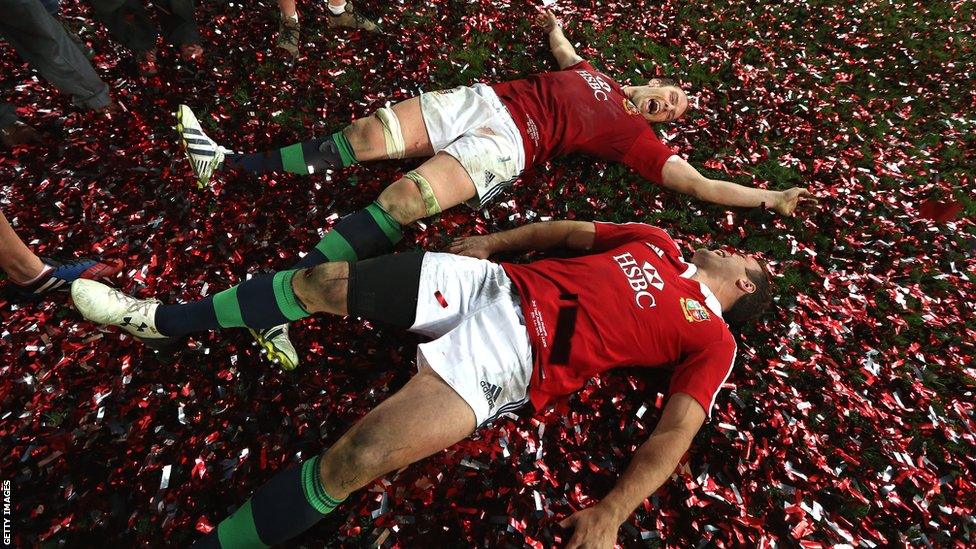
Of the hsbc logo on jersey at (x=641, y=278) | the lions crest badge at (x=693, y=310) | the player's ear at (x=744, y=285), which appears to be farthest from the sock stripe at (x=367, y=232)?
the player's ear at (x=744, y=285)

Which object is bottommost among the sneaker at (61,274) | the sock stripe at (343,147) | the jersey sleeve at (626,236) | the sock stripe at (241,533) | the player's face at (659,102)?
the sock stripe at (241,533)

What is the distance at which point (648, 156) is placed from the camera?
4.29 m

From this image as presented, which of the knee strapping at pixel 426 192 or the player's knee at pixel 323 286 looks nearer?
the player's knee at pixel 323 286

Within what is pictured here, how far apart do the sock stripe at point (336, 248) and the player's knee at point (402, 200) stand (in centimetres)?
42

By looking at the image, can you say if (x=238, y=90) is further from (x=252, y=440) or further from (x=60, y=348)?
(x=252, y=440)

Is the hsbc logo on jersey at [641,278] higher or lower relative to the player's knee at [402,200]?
lower

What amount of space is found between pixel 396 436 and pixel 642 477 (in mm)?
1488

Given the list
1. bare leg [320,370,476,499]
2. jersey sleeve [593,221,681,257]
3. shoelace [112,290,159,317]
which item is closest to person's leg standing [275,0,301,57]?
shoelace [112,290,159,317]

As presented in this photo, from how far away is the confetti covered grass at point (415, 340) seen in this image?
292 cm

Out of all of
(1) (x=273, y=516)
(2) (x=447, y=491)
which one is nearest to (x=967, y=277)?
(2) (x=447, y=491)

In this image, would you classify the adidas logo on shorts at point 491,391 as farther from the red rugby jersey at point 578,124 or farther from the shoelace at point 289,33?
the shoelace at point 289,33

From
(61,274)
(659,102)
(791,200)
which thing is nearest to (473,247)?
(659,102)

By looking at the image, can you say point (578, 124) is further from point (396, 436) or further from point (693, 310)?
point (396, 436)

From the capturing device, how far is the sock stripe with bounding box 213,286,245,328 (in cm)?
298
